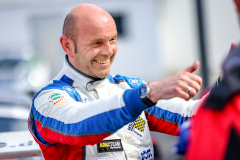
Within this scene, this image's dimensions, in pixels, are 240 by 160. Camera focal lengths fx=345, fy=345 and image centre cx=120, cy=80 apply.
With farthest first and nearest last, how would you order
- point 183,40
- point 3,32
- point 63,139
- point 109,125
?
point 183,40 < point 3,32 < point 63,139 < point 109,125

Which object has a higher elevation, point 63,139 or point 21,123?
point 63,139

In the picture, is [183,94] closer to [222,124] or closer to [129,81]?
[222,124]

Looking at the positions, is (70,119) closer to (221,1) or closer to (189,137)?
(189,137)

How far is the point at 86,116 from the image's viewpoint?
1.56 meters

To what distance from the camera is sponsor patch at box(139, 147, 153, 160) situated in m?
2.06

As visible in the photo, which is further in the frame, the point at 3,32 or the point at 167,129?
the point at 3,32

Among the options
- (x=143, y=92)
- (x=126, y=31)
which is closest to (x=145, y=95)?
(x=143, y=92)

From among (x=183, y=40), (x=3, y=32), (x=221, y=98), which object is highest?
(x=221, y=98)

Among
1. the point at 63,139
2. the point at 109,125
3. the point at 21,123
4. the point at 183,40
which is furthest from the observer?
the point at 183,40

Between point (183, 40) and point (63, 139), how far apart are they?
1196cm

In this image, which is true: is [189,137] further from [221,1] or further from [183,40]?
[183,40]

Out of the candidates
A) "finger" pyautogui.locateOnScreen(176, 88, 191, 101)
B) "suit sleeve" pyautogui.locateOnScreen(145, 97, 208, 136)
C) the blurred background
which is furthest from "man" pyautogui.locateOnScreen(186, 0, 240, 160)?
the blurred background

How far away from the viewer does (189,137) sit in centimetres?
99

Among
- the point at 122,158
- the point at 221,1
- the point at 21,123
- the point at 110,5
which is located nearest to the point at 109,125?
the point at 122,158
